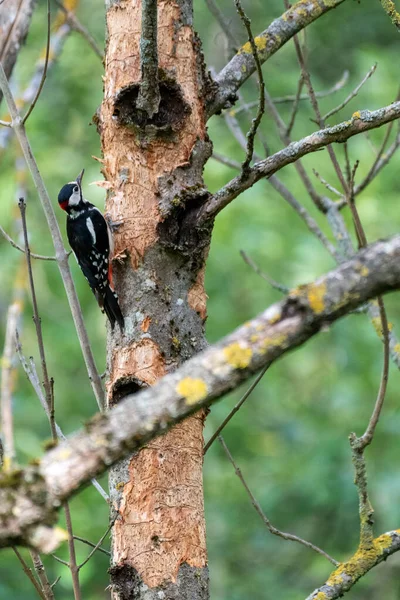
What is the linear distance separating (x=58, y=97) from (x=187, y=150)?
6576mm

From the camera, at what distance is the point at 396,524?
6652mm

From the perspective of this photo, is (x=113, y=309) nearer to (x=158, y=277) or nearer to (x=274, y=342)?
(x=158, y=277)

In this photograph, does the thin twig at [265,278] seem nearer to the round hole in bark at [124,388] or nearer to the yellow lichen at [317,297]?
the round hole in bark at [124,388]

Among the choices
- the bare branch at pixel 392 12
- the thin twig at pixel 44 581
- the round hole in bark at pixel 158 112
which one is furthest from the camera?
the round hole in bark at pixel 158 112

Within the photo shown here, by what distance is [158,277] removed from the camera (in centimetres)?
299

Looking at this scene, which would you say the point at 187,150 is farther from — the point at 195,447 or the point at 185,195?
the point at 195,447

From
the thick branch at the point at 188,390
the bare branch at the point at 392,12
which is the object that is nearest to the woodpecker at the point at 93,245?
the bare branch at the point at 392,12

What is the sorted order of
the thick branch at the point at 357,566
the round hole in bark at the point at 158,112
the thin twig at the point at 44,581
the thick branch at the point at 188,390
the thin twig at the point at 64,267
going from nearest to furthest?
the thick branch at the point at 188,390, the thin twig at the point at 44,581, the thick branch at the point at 357,566, the thin twig at the point at 64,267, the round hole in bark at the point at 158,112

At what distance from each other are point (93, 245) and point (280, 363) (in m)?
5.83

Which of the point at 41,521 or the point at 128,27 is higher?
the point at 128,27

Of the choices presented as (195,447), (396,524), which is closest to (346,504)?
(396,524)

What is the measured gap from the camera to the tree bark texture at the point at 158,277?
2707 millimetres

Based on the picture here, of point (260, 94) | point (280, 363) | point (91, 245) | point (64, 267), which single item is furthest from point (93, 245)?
point (280, 363)

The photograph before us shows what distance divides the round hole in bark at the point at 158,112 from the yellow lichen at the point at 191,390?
6.21 ft
